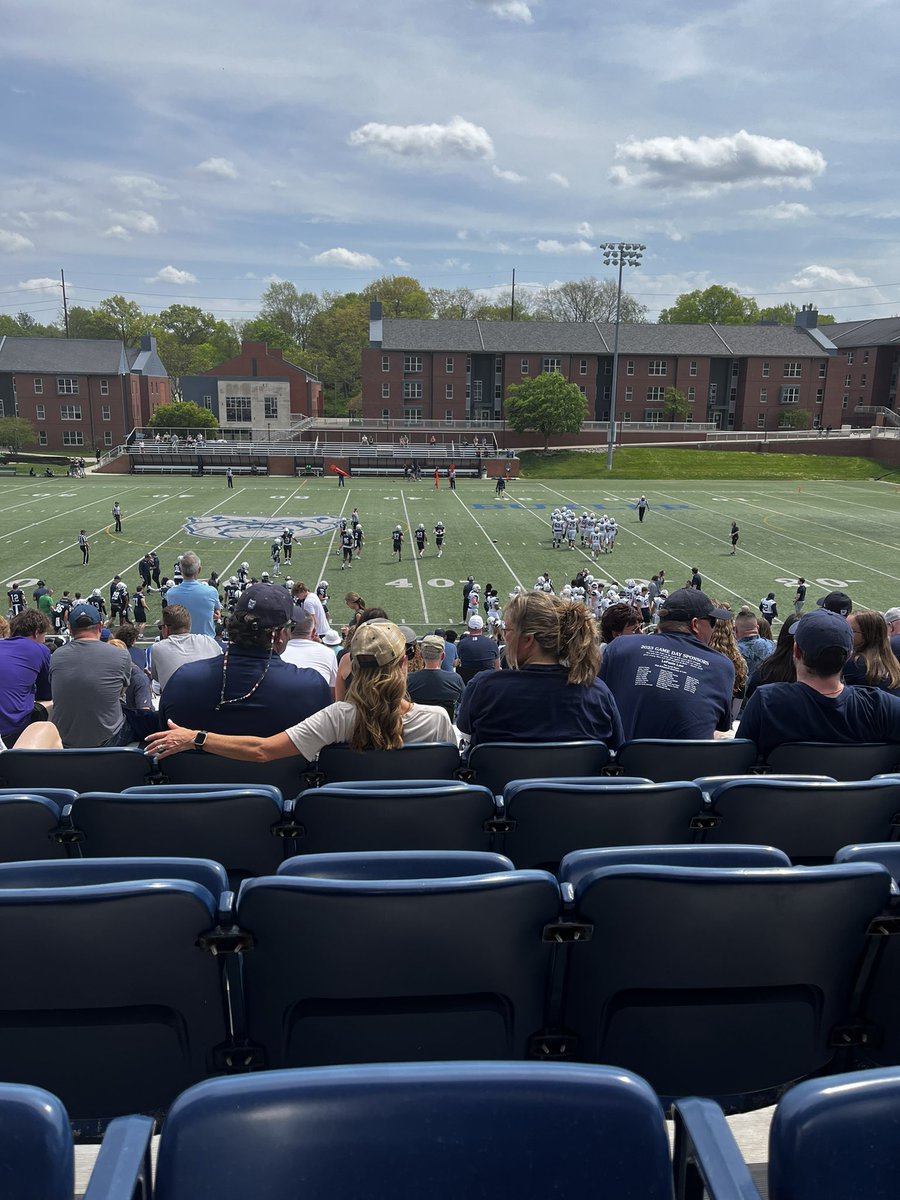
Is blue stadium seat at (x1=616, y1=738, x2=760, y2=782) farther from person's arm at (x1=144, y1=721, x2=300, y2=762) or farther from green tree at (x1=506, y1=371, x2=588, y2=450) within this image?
green tree at (x1=506, y1=371, x2=588, y2=450)

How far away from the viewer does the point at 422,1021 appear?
7.79ft

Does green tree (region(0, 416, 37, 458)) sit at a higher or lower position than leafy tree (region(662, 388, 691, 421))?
lower

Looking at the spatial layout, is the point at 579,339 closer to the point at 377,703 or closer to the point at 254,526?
the point at 254,526

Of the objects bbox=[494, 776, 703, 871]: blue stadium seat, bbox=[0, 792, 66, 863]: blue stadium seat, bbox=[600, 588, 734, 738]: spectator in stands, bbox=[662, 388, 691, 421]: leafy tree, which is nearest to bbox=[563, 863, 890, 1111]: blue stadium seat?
bbox=[494, 776, 703, 871]: blue stadium seat

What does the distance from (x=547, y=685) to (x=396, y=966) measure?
210 centimetres

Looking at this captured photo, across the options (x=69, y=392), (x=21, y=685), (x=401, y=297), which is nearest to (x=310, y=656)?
(x=21, y=685)

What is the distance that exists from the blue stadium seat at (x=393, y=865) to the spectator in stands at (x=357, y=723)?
1.45m

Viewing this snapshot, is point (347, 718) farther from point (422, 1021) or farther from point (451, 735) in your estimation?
point (422, 1021)

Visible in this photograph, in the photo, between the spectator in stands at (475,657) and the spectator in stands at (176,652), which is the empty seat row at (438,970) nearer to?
the spectator in stands at (176,652)

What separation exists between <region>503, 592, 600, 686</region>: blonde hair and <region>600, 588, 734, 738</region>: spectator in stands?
903mm

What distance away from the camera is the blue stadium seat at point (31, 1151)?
1.43 m

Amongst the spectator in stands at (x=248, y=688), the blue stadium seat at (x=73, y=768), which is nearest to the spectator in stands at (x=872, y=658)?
the spectator in stands at (x=248, y=688)

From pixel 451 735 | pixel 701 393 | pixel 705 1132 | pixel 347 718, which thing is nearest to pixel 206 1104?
pixel 705 1132

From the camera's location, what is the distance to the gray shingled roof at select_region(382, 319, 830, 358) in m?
82.5
